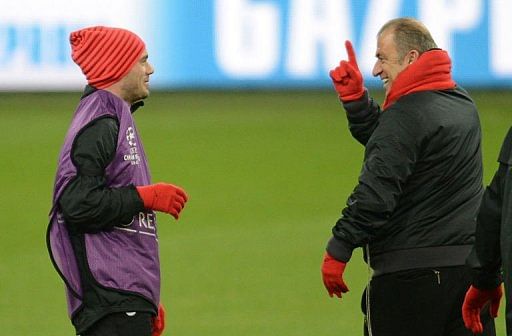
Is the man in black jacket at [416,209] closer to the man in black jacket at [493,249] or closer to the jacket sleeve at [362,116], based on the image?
the man in black jacket at [493,249]

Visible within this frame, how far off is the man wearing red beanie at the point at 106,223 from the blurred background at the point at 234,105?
15.4 feet

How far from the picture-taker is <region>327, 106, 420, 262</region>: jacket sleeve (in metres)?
5.19

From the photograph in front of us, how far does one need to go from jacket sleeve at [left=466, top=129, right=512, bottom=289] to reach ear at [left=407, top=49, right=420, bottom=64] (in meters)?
1.10

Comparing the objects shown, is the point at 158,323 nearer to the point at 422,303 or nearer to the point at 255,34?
the point at 422,303

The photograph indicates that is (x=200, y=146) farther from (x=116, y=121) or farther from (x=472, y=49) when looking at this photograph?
(x=116, y=121)

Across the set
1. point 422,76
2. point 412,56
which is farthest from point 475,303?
point 412,56

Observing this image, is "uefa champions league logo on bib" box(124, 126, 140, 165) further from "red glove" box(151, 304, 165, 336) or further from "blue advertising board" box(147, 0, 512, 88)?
"blue advertising board" box(147, 0, 512, 88)

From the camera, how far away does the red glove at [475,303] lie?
493 cm

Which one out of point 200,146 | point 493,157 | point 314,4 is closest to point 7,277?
point 200,146

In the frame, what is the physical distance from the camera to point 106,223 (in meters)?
4.89

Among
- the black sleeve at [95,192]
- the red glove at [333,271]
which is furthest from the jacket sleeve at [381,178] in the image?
the black sleeve at [95,192]

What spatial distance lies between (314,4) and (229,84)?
140 cm

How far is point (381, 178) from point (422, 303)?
1.91ft

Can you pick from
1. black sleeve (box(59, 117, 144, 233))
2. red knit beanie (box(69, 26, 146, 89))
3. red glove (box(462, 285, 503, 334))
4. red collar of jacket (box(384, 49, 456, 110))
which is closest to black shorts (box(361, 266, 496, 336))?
red glove (box(462, 285, 503, 334))
